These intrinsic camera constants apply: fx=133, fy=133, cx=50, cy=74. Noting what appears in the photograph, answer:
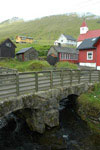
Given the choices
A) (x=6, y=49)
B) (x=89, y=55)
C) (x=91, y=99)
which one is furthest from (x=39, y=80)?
(x=6, y=49)

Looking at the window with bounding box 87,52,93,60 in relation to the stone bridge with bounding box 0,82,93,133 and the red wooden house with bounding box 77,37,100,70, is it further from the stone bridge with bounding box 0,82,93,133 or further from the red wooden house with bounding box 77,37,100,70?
the stone bridge with bounding box 0,82,93,133

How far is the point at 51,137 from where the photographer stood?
8.52 metres

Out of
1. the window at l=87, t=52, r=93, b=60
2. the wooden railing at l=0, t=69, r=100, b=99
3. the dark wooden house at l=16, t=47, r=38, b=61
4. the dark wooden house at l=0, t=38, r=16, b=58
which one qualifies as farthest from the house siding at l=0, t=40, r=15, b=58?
the wooden railing at l=0, t=69, r=100, b=99

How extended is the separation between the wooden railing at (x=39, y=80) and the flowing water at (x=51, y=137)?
301cm

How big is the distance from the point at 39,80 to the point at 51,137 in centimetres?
376

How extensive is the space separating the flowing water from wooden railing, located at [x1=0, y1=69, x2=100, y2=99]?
3011mm

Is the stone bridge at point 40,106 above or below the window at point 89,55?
below

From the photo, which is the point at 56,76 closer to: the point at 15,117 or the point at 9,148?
the point at 15,117

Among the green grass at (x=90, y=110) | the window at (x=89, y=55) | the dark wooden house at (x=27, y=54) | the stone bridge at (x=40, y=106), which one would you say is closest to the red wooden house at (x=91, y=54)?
the window at (x=89, y=55)

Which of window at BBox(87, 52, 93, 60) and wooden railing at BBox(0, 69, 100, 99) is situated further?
window at BBox(87, 52, 93, 60)

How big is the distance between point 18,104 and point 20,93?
0.74m

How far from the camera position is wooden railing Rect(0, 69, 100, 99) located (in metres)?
7.48

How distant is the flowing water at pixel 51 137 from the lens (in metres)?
7.81

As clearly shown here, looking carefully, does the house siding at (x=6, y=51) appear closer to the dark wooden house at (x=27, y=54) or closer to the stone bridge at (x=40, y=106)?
the dark wooden house at (x=27, y=54)
